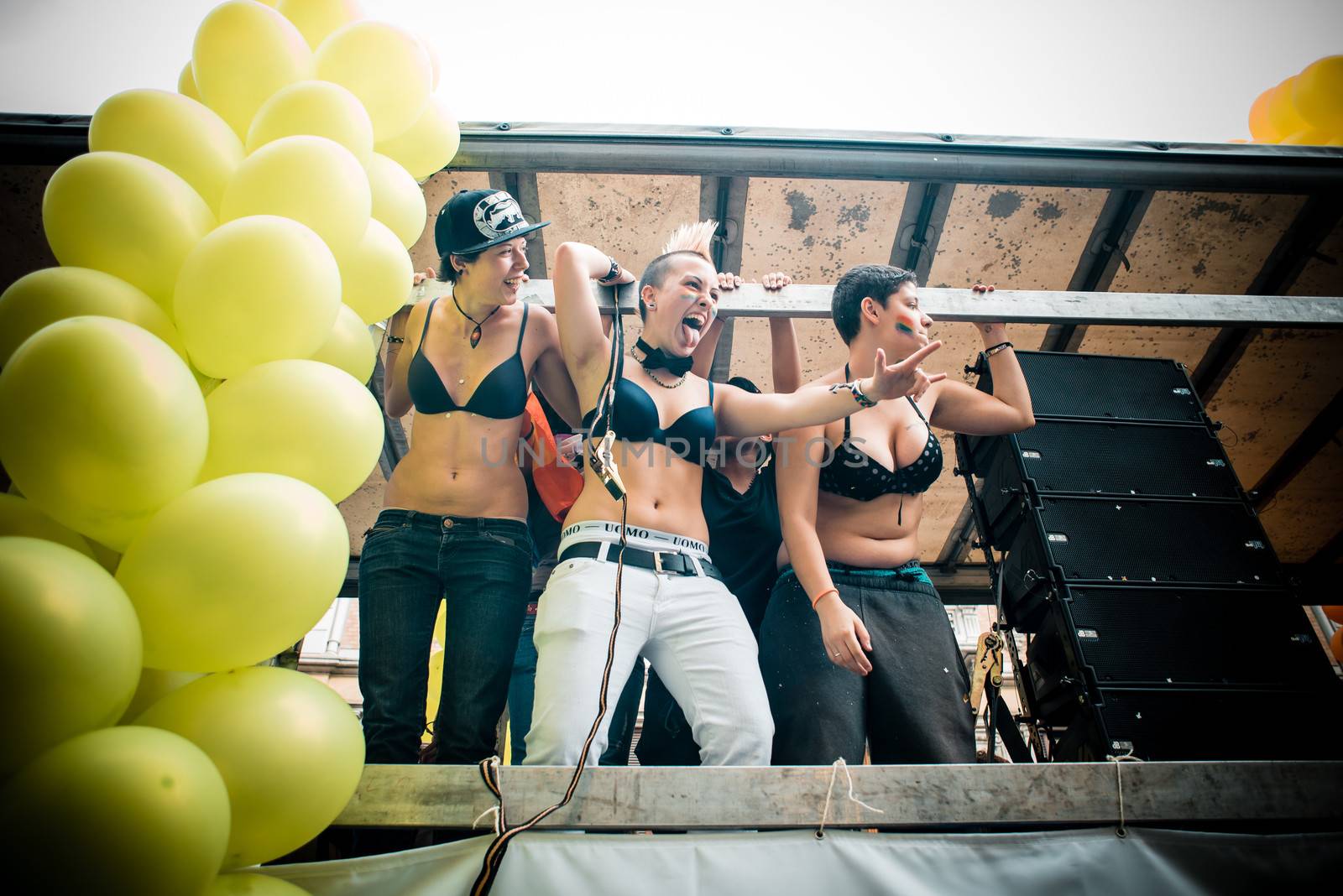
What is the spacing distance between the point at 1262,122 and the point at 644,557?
487 centimetres

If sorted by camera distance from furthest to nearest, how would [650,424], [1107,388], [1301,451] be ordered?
[1301,451] < [1107,388] < [650,424]

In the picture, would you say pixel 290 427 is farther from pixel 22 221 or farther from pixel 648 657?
pixel 22 221

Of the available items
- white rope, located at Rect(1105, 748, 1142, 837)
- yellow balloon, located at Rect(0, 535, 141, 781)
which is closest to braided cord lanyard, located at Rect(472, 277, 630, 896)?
yellow balloon, located at Rect(0, 535, 141, 781)

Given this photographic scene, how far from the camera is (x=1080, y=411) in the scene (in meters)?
3.26

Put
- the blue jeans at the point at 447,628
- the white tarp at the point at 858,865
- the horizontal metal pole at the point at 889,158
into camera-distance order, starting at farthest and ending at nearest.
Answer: the horizontal metal pole at the point at 889,158 < the blue jeans at the point at 447,628 < the white tarp at the point at 858,865

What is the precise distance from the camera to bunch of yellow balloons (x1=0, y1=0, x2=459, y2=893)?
116 centimetres

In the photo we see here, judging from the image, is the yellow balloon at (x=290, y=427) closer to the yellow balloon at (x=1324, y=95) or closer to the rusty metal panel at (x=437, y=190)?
the rusty metal panel at (x=437, y=190)

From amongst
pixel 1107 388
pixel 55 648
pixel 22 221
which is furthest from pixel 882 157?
pixel 22 221

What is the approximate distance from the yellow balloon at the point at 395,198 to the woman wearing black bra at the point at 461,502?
7.4 inches

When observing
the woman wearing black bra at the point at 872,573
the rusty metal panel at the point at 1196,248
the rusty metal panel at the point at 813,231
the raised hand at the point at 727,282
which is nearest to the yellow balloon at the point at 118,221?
the raised hand at the point at 727,282

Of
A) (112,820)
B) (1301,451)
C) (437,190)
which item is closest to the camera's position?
→ (112,820)

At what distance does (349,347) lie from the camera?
2.22 meters

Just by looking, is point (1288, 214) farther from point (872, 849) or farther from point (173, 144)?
point (173, 144)

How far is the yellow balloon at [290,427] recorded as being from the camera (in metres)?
1.64
